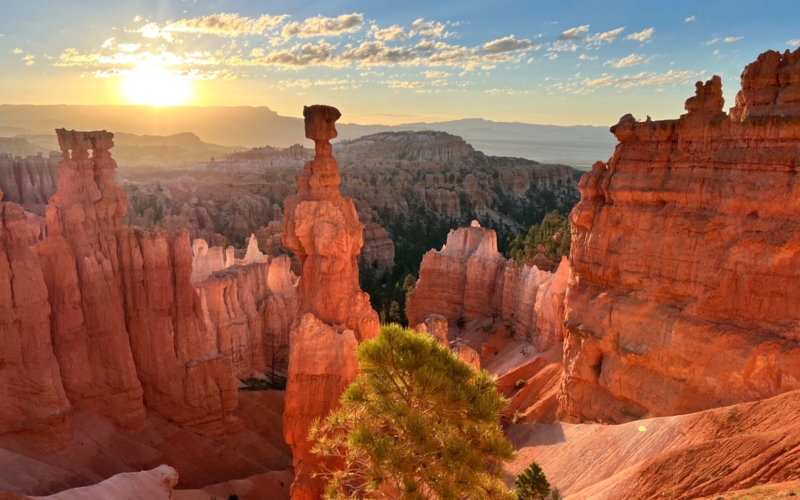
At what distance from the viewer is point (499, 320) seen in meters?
36.5

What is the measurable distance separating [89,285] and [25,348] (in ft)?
11.1

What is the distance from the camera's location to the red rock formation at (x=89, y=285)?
20.7m

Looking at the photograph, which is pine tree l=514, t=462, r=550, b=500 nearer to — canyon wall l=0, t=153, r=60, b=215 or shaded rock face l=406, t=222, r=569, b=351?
shaded rock face l=406, t=222, r=569, b=351

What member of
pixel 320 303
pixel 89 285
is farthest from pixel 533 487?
pixel 89 285

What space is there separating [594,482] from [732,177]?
9.18 metres

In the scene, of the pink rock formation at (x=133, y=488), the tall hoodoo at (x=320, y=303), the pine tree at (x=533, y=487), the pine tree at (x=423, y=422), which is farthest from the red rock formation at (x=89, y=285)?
the pine tree at (x=533, y=487)

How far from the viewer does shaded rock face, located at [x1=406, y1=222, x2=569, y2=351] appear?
97.2 ft

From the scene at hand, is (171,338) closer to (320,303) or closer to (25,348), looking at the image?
(25,348)

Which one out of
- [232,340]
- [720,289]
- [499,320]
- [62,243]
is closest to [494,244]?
[499,320]

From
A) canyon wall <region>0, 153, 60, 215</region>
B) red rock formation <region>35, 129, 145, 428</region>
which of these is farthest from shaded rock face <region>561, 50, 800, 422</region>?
canyon wall <region>0, 153, 60, 215</region>

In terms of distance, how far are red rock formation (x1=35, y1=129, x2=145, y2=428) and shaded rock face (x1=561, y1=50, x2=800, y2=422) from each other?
17617 millimetres

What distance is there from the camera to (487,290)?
38.0 meters

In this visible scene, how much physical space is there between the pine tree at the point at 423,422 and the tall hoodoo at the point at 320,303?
24.0 feet

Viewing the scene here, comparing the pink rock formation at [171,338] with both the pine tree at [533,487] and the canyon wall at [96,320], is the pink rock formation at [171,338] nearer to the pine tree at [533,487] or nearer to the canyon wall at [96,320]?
the canyon wall at [96,320]
